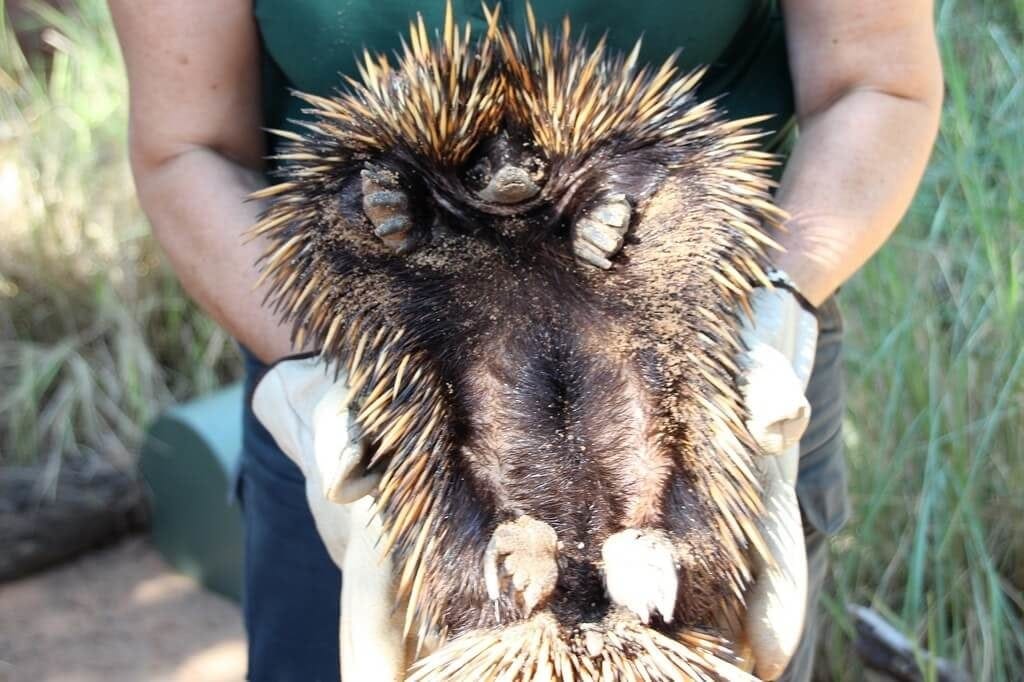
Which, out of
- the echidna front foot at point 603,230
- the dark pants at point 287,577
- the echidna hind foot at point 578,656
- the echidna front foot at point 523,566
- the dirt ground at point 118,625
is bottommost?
the dirt ground at point 118,625

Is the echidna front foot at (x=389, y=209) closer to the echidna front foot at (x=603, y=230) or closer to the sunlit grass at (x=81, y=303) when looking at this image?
the echidna front foot at (x=603, y=230)

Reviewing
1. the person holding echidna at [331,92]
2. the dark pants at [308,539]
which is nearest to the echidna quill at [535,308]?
the person holding echidna at [331,92]

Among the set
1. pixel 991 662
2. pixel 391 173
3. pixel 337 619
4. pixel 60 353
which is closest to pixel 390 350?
pixel 391 173

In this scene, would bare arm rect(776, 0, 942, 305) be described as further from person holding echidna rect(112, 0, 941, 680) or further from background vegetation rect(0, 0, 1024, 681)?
background vegetation rect(0, 0, 1024, 681)

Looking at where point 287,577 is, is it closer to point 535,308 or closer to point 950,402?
point 535,308

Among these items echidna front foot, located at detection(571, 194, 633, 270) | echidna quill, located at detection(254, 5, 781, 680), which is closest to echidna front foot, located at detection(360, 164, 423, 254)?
echidna quill, located at detection(254, 5, 781, 680)

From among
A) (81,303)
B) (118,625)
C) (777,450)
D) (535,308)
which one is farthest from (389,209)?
(81,303)

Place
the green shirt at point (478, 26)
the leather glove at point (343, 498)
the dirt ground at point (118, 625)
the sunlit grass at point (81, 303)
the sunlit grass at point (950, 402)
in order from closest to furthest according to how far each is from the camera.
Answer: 1. the leather glove at point (343, 498)
2. the green shirt at point (478, 26)
3. the sunlit grass at point (950, 402)
4. the dirt ground at point (118, 625)
5. the sunlit grass at point (81, 303)
